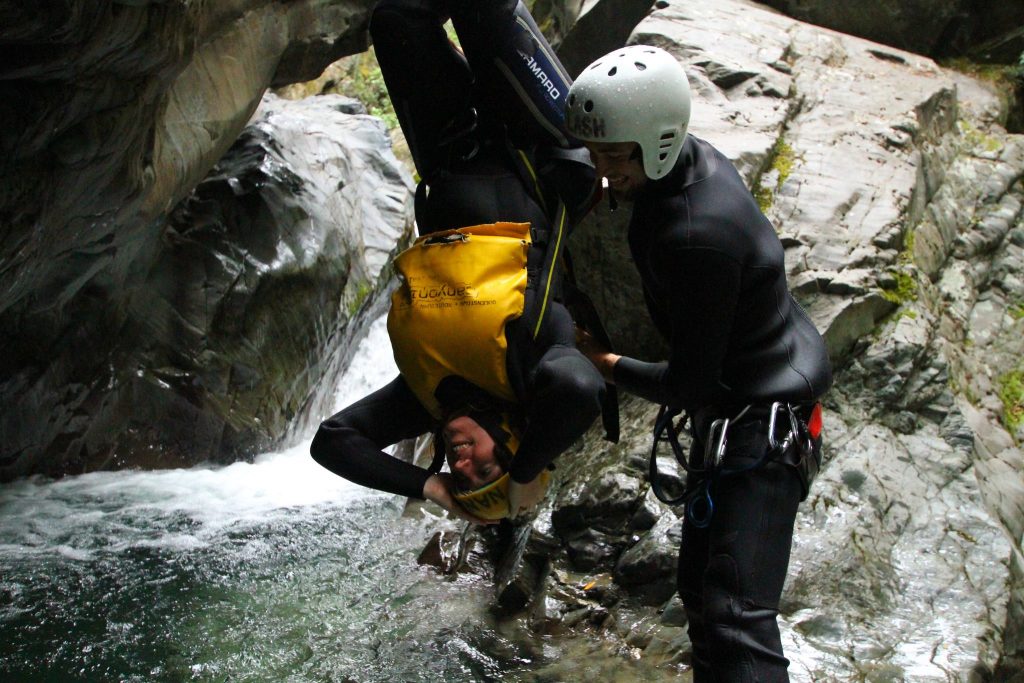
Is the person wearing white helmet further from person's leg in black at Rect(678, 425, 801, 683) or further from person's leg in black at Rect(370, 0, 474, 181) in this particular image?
person's leg in black at Rect(370, 0, 474, 181)

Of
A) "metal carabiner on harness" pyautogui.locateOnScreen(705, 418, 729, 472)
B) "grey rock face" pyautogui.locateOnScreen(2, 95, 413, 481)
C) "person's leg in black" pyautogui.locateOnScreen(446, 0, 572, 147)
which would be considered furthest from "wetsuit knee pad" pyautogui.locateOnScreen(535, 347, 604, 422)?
"grey rock face" pyautogui.locateOnScreen(2, 95, 413, 481)

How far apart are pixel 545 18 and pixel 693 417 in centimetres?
738

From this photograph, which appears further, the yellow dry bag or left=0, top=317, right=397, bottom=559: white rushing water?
left=0, top=317, right=397, bottom=559: white rushing water

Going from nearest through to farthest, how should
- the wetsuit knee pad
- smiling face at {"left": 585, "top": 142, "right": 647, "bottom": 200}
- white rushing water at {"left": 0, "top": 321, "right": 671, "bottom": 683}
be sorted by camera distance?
the wetsuit knee pad, smiling face at {"left": 585, "top": 142, "right": 647, "bottom": 200}, white rushing water at {"left": 0, "top": 321, "right": 671, "bottom": 683}

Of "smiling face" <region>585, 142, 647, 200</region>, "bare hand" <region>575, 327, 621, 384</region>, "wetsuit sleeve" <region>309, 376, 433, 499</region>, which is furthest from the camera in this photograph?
"bare hand" <region>575, 327, 621, 384</region>

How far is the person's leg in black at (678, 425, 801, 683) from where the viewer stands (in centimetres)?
285

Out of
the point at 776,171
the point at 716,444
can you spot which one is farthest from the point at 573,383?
the point at 776,171

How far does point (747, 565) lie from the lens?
9.48ft

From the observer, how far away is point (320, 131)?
10492 mm

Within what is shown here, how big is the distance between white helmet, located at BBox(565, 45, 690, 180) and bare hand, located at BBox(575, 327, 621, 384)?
77 cm

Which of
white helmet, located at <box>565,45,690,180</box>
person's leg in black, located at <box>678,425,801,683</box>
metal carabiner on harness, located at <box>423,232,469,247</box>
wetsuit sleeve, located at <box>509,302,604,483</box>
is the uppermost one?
white helmet, located at <box>565,45,690,180</box>

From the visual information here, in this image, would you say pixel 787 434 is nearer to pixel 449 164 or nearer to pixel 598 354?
pixel 598 354

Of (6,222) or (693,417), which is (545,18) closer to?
(6,222)

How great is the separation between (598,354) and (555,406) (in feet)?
2.28
